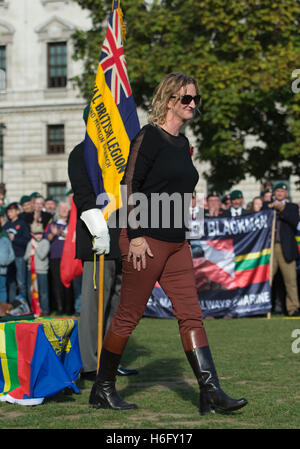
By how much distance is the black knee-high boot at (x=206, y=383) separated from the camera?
4732 mm

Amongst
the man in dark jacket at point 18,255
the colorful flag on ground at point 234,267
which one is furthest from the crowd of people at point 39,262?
the colorful flag on ground at point 234,267

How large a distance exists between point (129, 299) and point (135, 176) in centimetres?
75

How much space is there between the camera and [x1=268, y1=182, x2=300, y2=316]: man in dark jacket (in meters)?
12.9

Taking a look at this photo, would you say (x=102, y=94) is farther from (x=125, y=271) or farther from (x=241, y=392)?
(x=241, y=392)

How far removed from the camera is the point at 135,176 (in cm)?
481

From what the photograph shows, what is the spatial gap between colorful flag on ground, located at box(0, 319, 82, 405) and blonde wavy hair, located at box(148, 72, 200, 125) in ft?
5.31

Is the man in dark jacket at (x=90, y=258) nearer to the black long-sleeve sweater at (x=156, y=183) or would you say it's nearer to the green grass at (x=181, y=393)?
the green grass at (x=181, y=393)

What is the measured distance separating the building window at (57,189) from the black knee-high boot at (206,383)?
3830 centimetres

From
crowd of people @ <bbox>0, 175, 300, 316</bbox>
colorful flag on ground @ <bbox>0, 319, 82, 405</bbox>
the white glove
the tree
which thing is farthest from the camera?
the tree

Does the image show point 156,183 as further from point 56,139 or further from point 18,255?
point 56,139

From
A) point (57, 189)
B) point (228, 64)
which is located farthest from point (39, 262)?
point (57, 189)

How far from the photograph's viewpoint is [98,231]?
18.8 ft

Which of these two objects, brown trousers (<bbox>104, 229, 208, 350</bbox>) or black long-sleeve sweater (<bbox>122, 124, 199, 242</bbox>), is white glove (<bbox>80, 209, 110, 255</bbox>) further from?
black long-sleeve sweater (<bbox>122, 124, 199, 242</bbox>)

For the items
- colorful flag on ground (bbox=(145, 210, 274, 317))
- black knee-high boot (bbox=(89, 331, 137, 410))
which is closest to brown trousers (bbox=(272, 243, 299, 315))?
colorful flag on ground (bbox=(145, 210, 274, 317))
